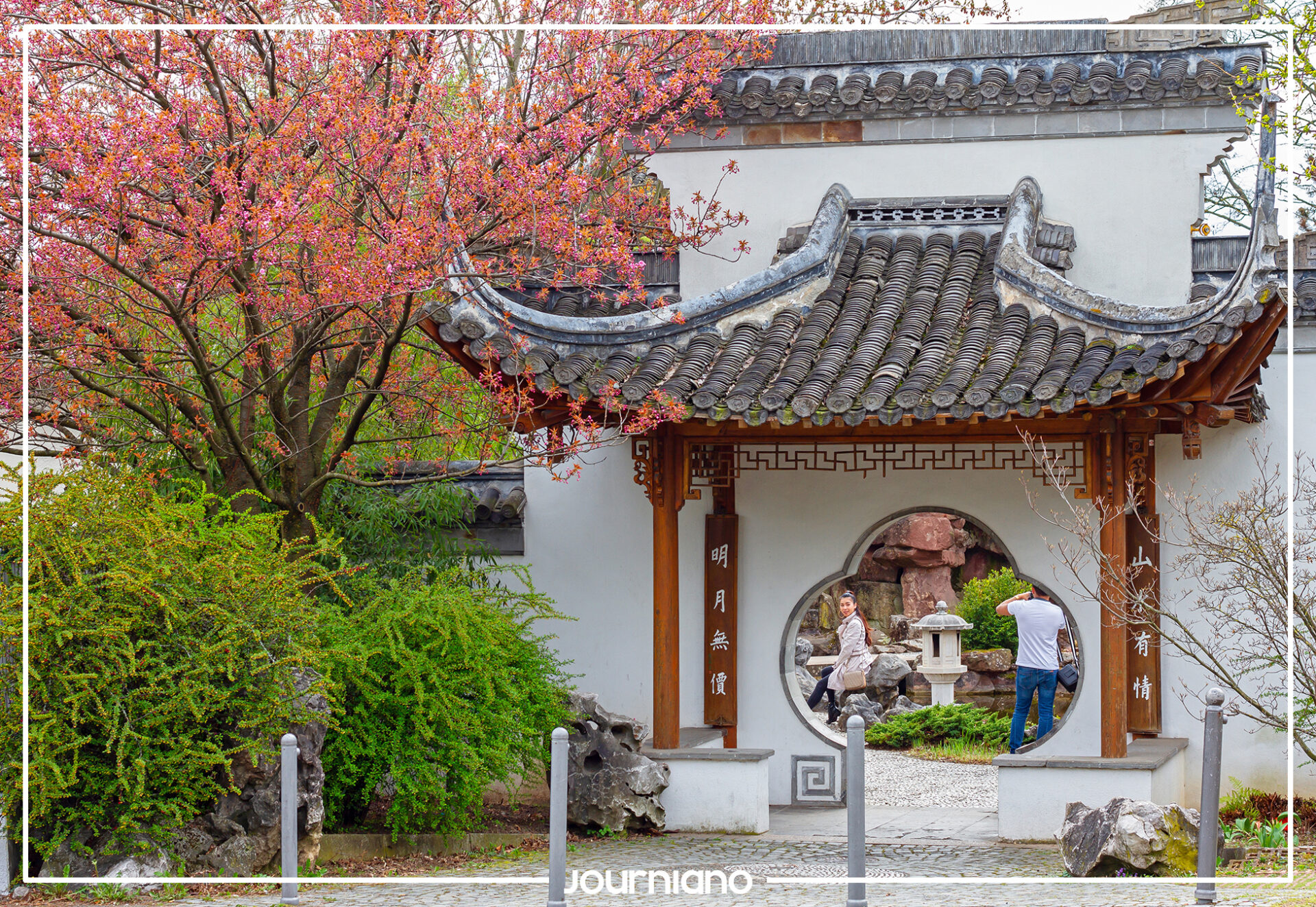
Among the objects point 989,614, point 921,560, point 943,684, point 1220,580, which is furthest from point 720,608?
point 921,560

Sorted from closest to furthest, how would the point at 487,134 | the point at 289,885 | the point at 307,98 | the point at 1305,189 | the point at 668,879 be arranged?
the point at 289,885
the point at 668,879
the point at 307,98
the point at 487,134
the point at 1305,189

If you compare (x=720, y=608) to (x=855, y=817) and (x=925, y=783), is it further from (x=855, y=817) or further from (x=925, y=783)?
(x=925, y=783)

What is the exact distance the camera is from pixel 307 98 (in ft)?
25.2

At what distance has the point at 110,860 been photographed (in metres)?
6.58

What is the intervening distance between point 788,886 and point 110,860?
3.26m

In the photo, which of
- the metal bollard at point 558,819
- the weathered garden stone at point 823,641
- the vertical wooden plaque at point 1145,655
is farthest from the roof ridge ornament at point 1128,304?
the weathered garden stone at point 823,641

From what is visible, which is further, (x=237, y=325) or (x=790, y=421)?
(x=237, y=325)

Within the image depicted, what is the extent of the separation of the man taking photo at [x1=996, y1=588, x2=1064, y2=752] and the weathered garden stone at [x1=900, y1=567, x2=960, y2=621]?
39.7 ft

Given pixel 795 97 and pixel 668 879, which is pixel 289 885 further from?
pixel 795 97

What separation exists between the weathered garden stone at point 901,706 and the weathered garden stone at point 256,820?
1048 centimetres

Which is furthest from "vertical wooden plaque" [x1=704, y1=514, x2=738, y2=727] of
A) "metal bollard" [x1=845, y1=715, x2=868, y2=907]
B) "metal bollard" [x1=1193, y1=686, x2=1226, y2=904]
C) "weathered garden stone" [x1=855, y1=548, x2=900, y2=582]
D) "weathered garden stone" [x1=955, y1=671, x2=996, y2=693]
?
"weathered garden stone" [x1=855, y1=548, x2=900, y2=582]

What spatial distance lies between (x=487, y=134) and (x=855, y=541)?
3.58 meters

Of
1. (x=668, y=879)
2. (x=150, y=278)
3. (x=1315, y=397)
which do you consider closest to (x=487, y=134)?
(x=150, y=278)

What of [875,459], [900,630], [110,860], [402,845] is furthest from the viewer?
[900,630]
